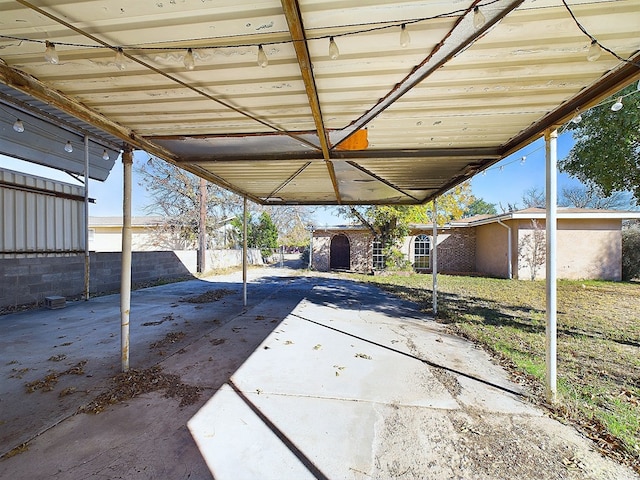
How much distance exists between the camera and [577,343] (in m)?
4.36

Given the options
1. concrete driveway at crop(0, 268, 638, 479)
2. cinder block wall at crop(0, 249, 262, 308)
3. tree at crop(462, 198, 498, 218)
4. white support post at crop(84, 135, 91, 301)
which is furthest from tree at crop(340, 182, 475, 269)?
tree at crop(462, 198, 498, 218)

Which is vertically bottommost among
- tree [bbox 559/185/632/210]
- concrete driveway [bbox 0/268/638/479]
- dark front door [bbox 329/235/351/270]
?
concrete driveway [bbox 0/268/638/479]

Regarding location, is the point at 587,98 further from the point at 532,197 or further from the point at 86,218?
the point at 532,197

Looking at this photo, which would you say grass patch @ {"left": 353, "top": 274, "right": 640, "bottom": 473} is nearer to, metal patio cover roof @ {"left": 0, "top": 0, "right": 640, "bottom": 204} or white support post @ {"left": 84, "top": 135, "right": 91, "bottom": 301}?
metal patio cover roof @ {"left": 0, "top": 0, "right": 640, "bottom": 204}

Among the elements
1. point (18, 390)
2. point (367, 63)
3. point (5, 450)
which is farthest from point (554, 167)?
point (18, 390)

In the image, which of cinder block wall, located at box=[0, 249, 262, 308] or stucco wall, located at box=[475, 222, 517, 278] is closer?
cinder block wall, located at box=[0, 249, 262, 308]

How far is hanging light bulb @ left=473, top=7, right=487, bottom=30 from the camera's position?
156cm

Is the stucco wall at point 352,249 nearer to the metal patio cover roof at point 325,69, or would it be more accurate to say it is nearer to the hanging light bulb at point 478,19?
the metal patio cover roof at point 325,69

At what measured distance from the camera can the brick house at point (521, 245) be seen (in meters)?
12.0

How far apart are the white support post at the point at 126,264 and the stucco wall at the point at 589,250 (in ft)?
45.8

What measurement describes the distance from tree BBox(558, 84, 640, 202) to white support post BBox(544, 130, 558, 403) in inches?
117

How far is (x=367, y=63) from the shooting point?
201 centimetres

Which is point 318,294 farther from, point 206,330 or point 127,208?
point 127,208

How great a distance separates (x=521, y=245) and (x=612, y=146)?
26.9ft
